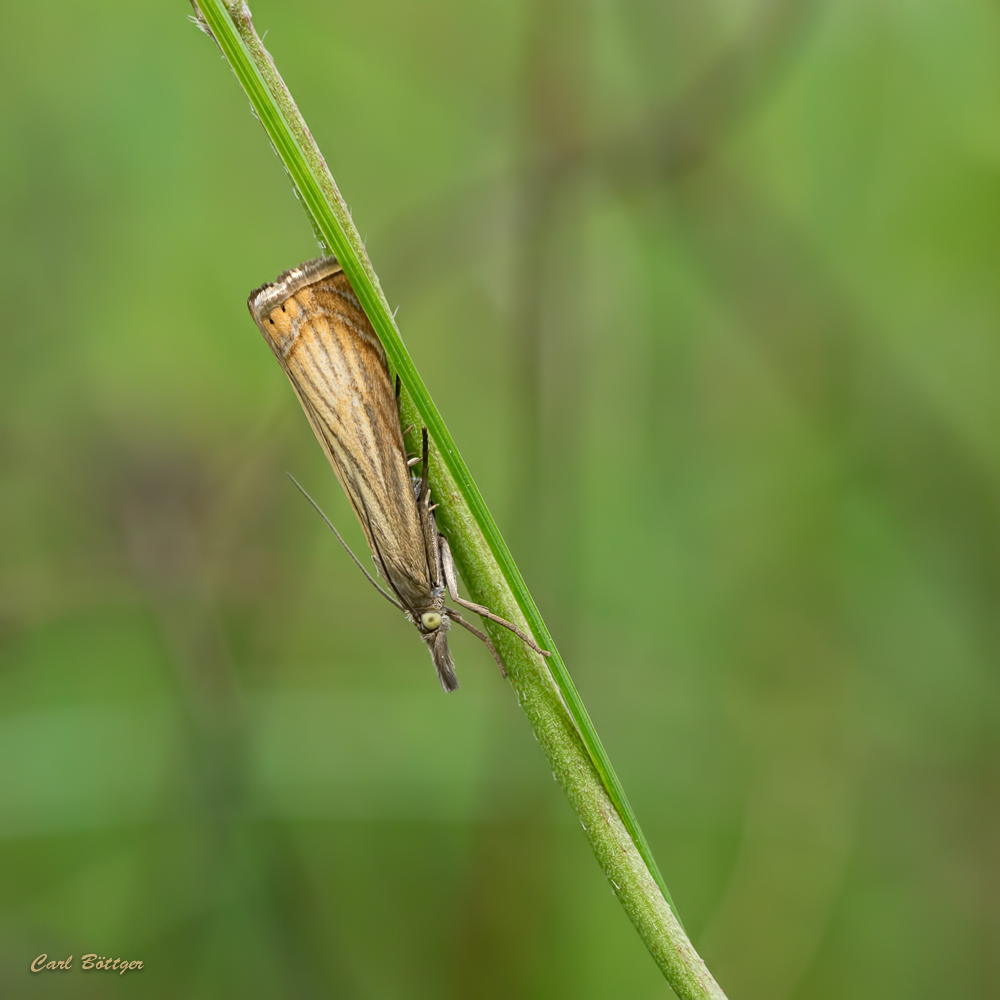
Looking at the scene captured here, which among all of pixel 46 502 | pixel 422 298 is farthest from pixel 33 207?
pixel 422 298

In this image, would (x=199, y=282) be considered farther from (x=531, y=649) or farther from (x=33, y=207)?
(x=531, y=649)

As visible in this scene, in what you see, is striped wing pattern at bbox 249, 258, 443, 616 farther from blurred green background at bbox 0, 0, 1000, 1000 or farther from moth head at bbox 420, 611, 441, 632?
blurred green background at bbox 0, 0, 1000, 1000

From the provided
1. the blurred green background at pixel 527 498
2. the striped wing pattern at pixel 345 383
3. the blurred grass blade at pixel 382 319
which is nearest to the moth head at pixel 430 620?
the striped wing pattern at pixel 345 383

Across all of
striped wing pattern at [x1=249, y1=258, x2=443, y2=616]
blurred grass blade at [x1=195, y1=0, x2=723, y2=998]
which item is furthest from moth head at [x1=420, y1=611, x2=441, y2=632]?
blurred grass blade at [x1=195, y1=0, x2=723, y2=998]

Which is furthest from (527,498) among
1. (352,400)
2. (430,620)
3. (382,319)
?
(382,319)

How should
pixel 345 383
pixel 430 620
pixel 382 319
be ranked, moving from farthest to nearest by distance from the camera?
pixel 430 620
pixel 345 383
pixel 382 319

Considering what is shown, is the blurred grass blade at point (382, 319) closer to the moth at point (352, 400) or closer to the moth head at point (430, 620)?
the moth at point (352, 400)

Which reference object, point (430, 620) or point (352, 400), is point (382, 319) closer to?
point (352, 400)
